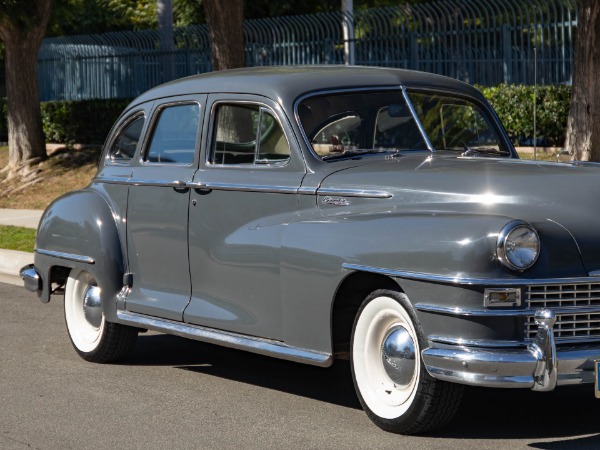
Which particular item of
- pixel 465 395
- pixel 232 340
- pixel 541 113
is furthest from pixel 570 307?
pixel 541 113

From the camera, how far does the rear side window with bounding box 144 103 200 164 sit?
7671mm

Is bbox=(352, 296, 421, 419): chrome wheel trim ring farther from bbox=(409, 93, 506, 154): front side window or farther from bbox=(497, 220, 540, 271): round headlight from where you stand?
bbox=(409, 93, 506, 154): front side window

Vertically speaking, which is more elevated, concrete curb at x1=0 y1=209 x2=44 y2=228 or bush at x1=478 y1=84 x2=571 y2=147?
bush at x1=478 y1=84 x2=571 y2=147

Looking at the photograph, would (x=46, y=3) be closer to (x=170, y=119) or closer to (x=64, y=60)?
(x=64, y=60)

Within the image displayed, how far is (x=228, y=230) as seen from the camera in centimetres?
709

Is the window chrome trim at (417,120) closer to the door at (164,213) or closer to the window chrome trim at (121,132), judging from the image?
the door at (164,213)

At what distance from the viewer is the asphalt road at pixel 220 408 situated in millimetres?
6062

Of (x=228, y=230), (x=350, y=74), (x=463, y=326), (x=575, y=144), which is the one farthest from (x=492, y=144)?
(x=575, y=144)

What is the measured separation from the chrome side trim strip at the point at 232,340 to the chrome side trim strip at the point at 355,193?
32.6 inches

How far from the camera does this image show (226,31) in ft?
57.3

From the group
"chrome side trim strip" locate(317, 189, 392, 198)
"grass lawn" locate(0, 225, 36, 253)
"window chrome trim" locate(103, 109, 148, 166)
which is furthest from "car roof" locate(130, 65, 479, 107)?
"grass lawn" locate(0, 225, 36, 253)

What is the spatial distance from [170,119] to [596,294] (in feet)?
10.9

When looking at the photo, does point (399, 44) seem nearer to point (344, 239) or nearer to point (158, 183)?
point (158, 183)

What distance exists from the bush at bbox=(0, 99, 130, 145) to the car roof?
1822 centimetres
